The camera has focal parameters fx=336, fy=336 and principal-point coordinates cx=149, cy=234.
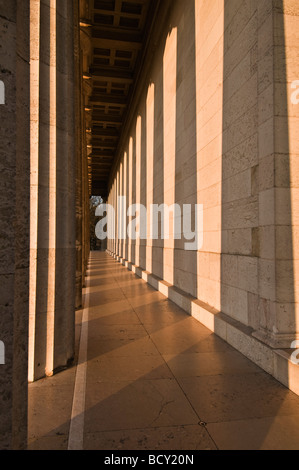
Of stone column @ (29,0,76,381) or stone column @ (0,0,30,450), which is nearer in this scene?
stone column @ (0,0,30,450)

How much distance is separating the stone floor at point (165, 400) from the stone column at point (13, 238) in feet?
3.55

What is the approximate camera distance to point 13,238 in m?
2.25

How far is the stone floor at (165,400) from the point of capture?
3.16m

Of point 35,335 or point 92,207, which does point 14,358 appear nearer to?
point 35,335

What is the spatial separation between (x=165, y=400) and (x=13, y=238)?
9.19 feet

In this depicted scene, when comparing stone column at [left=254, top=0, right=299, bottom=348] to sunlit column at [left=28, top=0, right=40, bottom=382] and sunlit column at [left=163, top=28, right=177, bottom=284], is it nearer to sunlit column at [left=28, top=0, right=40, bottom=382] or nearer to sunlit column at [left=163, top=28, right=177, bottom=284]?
sunlit column at [left=28, top=0, right=40, bottom=382]

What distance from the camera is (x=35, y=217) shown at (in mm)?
4664

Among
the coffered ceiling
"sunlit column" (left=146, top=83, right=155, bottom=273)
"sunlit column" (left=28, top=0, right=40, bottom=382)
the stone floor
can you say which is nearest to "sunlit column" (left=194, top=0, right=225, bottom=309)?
the stone floor

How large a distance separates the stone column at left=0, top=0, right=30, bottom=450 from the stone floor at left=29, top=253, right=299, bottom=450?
3.55ft

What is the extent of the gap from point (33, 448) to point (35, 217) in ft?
9.10

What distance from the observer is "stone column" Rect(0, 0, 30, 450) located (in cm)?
218

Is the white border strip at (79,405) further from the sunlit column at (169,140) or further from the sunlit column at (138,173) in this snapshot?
the sunlit column at (138,173)

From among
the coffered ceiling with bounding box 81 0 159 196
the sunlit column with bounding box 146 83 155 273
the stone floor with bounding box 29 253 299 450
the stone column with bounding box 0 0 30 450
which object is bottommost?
the stone floor with bounding box 29 253 299 450

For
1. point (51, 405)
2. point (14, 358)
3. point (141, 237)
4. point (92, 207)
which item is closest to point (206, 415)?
point (51, 405)
